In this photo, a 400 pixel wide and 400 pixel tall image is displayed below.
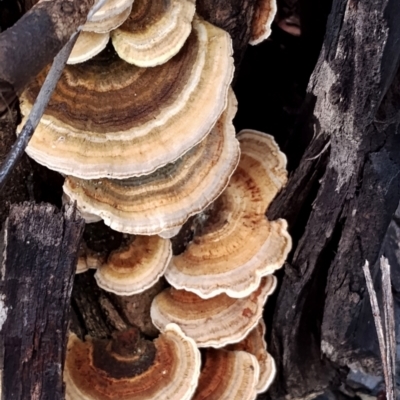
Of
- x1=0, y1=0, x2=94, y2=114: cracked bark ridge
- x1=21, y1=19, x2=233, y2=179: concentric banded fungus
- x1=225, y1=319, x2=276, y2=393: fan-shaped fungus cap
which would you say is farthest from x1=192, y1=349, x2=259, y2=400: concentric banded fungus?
x1=0, y1=0, x2=94, y2=114: cracked bark ridge

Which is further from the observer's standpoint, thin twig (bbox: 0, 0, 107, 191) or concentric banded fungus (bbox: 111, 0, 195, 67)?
concentric banded fungus (bbox: 111, 0, 195, 67)

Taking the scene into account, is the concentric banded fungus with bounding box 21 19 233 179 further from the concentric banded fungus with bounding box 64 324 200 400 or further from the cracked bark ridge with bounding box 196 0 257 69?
the concentric banded fungus with bounding box 64 324 200 400

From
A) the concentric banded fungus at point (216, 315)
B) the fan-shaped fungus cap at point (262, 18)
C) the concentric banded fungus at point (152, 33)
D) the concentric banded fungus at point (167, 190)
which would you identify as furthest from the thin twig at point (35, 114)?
the concentric banded fungus at point (216, 315)

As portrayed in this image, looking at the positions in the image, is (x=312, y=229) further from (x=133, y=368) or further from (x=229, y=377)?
(x=133, y=368)

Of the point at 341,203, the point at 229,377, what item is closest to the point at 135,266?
the point at 229,377

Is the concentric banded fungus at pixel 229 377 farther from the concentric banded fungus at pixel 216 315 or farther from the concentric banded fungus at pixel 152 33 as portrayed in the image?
the concentric banded fungus at pixel 152 33

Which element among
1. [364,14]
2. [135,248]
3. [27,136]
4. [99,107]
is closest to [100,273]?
[135,248]

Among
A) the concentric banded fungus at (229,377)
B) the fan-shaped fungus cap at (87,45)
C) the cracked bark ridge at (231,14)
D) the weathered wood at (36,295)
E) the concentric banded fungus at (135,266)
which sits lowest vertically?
the concentric banded fungus at (229,377)
